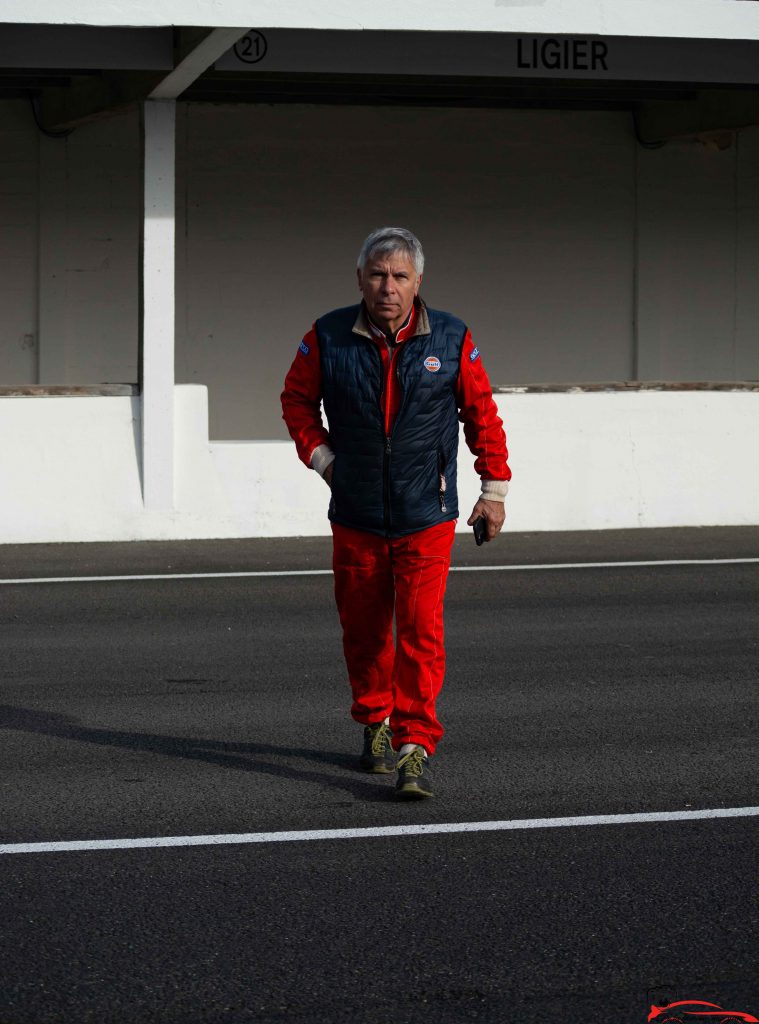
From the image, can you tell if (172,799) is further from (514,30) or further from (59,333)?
(59,333)

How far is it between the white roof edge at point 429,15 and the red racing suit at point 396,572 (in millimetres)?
6357

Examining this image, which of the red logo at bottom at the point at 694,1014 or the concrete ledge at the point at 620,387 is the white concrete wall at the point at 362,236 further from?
the red logo at bottom at the point at 694,1014

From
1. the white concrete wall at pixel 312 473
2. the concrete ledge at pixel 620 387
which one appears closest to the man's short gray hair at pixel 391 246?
the white concrete wall at pixel 312 473

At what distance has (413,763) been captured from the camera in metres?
5.92

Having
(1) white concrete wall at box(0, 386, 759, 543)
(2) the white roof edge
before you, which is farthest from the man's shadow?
(2) the white roof edge

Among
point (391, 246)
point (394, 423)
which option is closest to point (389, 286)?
point (391, 246)

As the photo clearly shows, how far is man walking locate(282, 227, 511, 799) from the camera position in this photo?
595 centimetres

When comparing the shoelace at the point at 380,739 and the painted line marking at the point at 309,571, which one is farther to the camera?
the painted line marking at the point at 309,571

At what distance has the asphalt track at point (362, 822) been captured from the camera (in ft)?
14.2

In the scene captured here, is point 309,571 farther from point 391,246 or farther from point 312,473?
point 391,246

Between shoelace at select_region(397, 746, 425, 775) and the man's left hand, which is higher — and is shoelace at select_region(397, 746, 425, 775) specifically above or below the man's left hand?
below

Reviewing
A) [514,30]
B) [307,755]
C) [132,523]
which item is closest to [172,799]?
[307,755]

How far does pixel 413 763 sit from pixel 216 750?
3.62 ft

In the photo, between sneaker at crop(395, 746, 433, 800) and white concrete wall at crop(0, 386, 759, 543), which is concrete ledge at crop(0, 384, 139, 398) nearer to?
white concrete wall at crop(0, 386, 759, 543)
